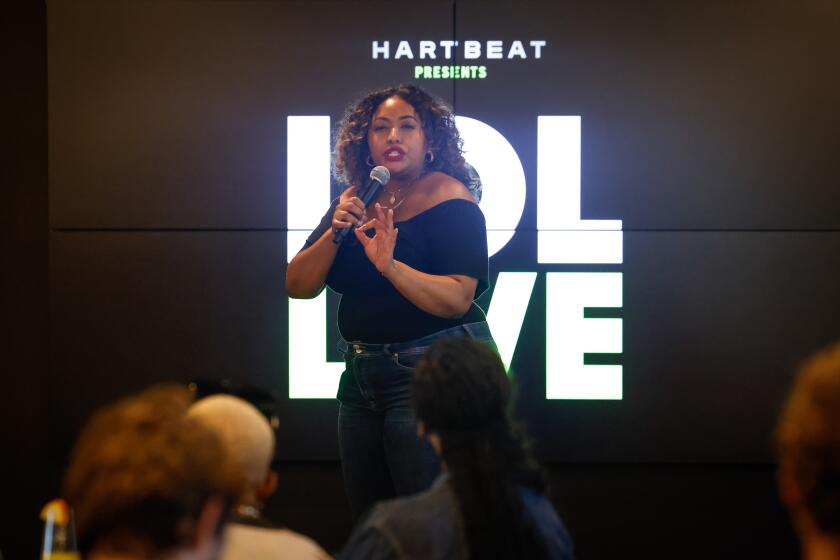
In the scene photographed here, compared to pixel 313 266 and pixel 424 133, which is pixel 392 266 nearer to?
pixel 313 266

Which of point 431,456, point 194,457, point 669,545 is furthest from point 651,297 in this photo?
point 194,457

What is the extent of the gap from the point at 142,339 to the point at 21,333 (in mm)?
561

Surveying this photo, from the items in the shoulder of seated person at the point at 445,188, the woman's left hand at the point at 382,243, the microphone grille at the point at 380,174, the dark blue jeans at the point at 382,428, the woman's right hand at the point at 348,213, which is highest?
the microphone grille at the point at 380,174

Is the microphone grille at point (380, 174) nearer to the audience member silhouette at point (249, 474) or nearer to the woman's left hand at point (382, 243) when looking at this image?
the woman's left hand at point (382, 243)

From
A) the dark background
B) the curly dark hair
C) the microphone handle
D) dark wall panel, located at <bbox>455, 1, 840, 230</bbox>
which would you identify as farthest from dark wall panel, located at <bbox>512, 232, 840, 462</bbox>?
the microphone handle

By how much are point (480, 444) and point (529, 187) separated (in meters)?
2.03

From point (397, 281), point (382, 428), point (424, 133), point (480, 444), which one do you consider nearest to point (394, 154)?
point (424, 133)

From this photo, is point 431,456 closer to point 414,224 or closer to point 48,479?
point 414,224

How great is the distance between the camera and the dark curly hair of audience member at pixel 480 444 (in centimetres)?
191

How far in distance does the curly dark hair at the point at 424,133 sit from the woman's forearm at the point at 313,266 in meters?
0.40

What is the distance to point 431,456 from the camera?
304cm

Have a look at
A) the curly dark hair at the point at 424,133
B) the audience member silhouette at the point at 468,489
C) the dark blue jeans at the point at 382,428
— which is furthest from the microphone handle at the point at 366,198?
the audience member silhouette at the point at 468,489

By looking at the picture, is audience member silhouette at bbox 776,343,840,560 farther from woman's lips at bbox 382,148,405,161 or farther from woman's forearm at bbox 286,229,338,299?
woman's lips at bbox 382,148,405,161

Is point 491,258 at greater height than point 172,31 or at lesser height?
lesser
